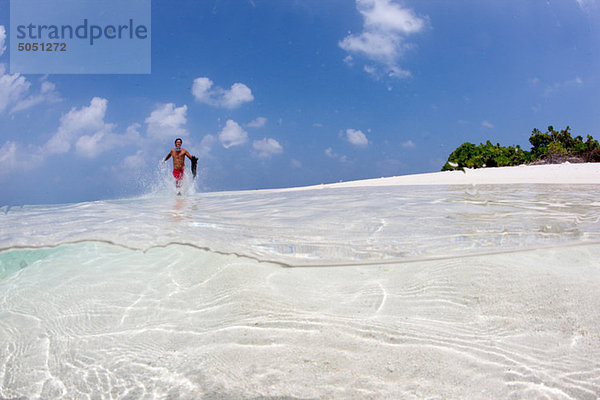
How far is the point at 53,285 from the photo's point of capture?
8.75 ft

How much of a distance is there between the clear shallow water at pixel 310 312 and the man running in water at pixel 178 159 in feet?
27.8

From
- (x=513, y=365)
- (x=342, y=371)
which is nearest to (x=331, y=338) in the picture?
(x=342, y=371)

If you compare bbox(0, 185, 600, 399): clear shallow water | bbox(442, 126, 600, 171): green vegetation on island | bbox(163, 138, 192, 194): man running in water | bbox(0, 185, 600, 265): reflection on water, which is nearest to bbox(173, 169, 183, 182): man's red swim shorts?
bbox(163, 138, 192, 194): man running in water

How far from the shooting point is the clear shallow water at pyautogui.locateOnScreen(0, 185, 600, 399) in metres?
1.45

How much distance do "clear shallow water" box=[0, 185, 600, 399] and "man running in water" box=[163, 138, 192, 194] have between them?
848 centimetres

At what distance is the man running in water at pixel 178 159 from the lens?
1193 centimetres

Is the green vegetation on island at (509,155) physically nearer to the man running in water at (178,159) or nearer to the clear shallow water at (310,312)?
the man running in water at (178,159)

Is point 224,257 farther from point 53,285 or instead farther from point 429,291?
point 429,291

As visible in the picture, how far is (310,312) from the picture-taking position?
201 centimetres

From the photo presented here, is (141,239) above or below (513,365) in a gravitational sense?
above

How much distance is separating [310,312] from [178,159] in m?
11.1

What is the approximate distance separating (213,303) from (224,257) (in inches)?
29.0

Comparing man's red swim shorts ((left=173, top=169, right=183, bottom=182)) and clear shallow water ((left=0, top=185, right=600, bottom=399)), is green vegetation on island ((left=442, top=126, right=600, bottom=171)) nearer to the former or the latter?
man's red swim shorts ((left=173, top=169, right=183, bottom=182))

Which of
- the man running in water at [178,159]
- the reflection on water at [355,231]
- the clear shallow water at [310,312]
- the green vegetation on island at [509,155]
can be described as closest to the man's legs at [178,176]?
the man running in water at [178,159]
